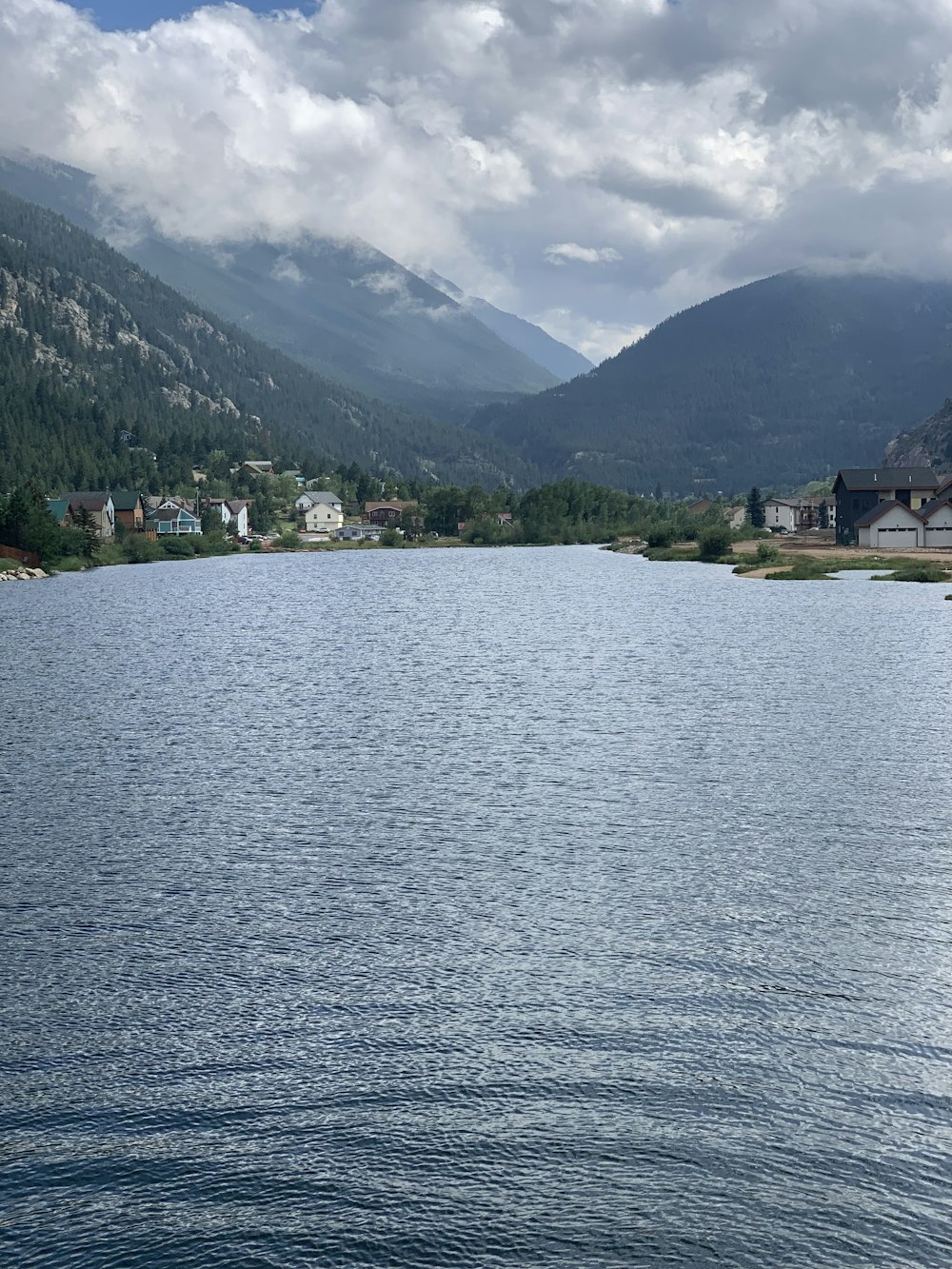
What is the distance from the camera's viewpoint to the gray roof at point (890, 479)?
500 feet

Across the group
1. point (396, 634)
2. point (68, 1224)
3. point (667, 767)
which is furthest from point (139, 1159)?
point (396, 634)

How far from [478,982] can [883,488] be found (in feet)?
468

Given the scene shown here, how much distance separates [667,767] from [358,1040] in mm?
18908

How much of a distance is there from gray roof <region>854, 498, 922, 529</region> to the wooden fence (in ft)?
309

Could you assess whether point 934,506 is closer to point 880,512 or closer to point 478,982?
point 880,512

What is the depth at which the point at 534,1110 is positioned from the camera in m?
16.5

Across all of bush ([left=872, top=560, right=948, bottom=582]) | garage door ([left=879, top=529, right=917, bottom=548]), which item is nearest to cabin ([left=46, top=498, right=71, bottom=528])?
garage door ([left=879, top=529, right=917, bottom=548])

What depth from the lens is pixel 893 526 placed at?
149875 millimetres

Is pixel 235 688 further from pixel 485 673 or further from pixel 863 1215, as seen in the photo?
pixel 863 1215

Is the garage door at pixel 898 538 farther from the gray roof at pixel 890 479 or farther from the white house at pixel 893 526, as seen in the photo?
the gray roof at pixel 890 479

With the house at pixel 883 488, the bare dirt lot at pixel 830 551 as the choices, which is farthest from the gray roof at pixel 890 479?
the bare dirt lot at pixel 830 551

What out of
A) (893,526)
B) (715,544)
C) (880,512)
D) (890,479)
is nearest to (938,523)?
(893,526)

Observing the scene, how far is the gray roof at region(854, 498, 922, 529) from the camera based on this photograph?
148 metres

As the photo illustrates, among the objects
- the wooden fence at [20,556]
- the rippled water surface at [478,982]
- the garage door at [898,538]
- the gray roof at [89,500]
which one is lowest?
the rippled water surface at [478,982]
